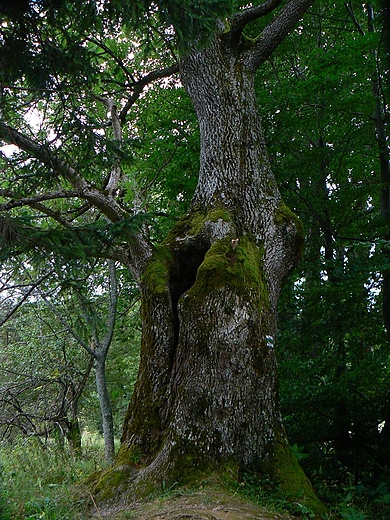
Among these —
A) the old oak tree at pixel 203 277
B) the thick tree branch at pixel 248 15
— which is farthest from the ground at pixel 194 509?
the thick tree branch at pixel 248 15

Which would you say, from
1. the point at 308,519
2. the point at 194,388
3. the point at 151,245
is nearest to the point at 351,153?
the point at 151,245

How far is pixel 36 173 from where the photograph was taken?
529cm

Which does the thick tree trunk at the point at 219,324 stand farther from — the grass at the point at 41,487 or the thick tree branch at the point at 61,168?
the thick tree branch at the point at 61,168

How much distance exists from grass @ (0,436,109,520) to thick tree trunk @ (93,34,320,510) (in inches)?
18.2

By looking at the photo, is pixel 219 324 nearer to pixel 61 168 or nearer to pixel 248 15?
pixel 61 168

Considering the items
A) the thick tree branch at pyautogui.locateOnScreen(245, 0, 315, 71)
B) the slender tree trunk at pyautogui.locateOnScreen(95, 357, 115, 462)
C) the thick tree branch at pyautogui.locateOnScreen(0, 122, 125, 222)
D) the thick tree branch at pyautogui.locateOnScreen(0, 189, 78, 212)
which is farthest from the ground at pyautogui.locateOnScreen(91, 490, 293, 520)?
the thick tree branch at pyautogui.locateOnScreen(245, 0, 315, 71)

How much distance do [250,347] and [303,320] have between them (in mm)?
3067

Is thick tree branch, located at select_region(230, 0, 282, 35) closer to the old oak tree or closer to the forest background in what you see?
the old oak tree

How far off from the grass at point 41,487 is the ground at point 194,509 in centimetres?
32

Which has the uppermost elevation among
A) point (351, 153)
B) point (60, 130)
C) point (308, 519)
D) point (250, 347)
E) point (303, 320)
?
point (351, 153)

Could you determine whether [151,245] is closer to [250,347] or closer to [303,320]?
[250,347]

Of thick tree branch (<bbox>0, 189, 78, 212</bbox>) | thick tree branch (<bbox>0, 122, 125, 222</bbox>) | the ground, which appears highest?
thick tree branch (<bbox>0, 122, 125, 222</bbox>)

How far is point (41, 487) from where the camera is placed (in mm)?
4266

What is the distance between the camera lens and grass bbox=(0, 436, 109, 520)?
3.69 m
